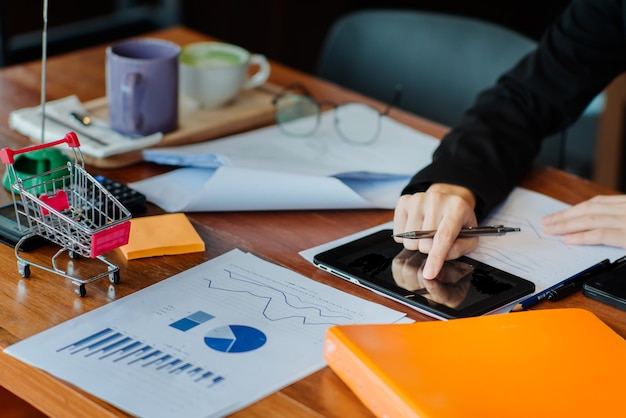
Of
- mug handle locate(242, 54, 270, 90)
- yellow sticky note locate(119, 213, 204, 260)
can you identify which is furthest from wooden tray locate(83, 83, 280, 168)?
yellow sticky note locate(119, 213, 204, 260)

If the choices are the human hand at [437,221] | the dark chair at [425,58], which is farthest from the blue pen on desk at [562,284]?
the dark chair at [425,58]

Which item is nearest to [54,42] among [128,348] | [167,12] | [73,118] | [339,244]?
[167,12]

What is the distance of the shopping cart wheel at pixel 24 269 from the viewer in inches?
40.8

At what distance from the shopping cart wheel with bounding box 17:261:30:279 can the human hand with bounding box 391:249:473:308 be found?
0.43 m

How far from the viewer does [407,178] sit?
137 cm

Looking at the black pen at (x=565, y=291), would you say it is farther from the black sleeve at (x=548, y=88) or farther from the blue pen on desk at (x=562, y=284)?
the black sleeve at (x=548, y=88)

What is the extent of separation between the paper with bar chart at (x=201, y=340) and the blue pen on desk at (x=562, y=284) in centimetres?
15

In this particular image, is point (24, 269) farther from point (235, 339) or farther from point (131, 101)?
point (131, 101)

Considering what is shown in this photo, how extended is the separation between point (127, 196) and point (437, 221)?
1.37ft

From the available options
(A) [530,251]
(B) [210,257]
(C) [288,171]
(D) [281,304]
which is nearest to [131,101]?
(C) [288,171]

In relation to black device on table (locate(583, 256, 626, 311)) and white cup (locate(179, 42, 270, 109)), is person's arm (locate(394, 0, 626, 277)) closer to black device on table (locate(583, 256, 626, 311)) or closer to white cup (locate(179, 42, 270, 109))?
black device on table (locate(583, 256, 626, 311))

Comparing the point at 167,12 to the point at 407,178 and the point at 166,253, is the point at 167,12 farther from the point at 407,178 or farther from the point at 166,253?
the point at 166,253

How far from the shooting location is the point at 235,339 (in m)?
0.94

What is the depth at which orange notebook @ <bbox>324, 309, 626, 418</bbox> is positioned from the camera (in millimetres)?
812
